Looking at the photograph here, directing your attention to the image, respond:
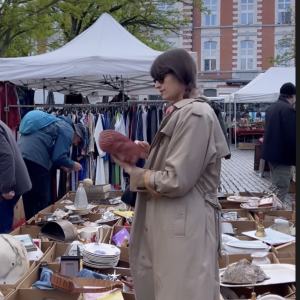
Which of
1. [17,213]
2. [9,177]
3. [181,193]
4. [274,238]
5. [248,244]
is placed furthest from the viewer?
[17,213]

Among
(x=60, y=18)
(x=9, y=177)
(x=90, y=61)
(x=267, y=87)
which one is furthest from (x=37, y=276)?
(x=267, y=87)

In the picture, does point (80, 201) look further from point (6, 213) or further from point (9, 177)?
point (9, 177)

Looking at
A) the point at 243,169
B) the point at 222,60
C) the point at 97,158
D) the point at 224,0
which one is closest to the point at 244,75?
the point at 222,60

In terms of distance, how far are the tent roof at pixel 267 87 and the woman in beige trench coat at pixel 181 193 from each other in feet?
45.0

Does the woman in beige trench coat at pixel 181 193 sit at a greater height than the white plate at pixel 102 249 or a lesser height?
greater

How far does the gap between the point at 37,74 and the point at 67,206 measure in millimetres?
2285

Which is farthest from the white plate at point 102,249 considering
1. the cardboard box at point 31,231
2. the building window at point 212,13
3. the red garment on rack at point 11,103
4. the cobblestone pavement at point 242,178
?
the building window at point 212,13

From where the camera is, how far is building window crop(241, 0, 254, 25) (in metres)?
39.9

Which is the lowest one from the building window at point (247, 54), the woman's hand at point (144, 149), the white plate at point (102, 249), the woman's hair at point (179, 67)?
the white plate at point (102, 249)

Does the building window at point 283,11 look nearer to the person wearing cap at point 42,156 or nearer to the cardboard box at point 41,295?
the person wearing cap at point 42,156

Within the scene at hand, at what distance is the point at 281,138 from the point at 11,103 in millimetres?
4192

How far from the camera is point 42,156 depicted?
18.3 ft

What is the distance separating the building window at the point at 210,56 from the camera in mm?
40375

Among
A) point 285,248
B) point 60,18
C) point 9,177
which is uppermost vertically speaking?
point 60,18
